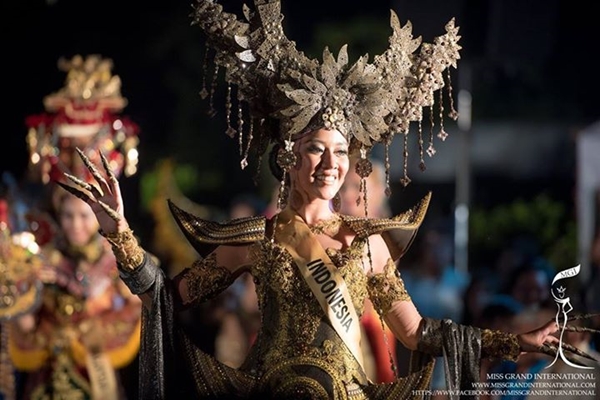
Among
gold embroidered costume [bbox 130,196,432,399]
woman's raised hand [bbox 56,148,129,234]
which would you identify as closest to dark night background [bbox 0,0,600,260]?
gold embroidered costume [bbox 130,196,432,399]

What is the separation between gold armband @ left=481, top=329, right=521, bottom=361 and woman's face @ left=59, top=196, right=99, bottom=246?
3177 millimetres

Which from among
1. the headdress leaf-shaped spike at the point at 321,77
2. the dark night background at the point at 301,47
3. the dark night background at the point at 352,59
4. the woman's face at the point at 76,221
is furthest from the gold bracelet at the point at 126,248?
the woman's face at the point at 76,221

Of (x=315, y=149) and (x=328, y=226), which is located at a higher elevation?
(x=315, y=149)

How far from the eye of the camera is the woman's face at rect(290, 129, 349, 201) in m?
6.75

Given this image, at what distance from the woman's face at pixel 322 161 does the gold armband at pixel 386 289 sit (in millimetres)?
351

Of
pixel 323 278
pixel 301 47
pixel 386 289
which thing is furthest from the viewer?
pixel 301 47

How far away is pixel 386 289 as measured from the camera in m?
6.83

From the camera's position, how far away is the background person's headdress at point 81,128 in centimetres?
941

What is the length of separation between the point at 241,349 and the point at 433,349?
397 centimetres

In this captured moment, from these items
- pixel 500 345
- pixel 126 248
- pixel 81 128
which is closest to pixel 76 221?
pixel 81 128

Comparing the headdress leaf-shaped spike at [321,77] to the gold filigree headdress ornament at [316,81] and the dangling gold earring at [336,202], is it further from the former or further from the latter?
the dangling gold earring at [336,202]

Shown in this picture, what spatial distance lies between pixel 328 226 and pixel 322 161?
0.91ft

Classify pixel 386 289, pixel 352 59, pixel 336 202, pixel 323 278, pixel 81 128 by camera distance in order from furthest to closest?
pixel 352 59, pixel 81 128, pixel 336 202, pixel 386 289, pixel 323 278

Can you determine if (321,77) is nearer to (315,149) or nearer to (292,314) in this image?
(315,149)
